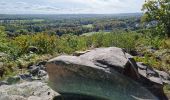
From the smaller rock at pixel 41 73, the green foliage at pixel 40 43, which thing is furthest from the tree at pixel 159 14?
the smaller rock at pixel 41 73

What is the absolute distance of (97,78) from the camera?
40.9 feet

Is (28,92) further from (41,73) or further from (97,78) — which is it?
(41,73)

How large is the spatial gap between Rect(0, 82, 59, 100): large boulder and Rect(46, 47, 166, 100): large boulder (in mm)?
393

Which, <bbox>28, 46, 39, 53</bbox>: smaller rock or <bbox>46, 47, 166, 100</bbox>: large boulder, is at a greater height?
<bbox>46, 47, 166, 100</bbox>: large boulder

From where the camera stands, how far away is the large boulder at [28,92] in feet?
39.6

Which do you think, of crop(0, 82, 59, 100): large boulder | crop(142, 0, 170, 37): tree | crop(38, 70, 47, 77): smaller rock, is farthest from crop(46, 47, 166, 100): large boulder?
crop(142, 0, 170, 37): tree

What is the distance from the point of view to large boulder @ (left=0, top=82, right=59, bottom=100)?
12.1 metres

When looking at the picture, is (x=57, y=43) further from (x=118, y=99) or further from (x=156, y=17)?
(x=118, y=99)

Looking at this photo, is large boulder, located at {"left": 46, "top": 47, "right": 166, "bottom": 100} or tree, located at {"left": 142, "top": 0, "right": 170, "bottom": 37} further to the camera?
tree, located at {"left": 142, "top": 0, "right": 170, "bottom": 37}

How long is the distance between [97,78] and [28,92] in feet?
9.17

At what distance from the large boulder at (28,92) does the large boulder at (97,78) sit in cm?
39

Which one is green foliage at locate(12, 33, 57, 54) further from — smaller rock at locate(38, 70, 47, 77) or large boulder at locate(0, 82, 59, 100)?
large boulder at locate(0, 82, 59, 100)

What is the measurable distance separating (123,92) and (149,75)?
2.53 metres

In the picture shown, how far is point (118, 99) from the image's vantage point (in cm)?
1214
